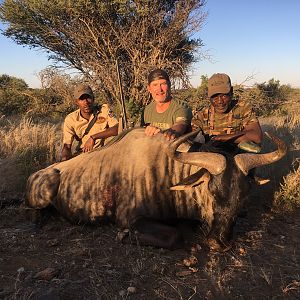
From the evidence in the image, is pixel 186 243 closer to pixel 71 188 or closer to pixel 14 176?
pixel 71 188

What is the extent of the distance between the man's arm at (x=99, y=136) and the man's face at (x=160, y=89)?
1076 mm

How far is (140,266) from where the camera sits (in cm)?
328

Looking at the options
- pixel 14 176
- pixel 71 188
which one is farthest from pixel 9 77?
pixel 71 188

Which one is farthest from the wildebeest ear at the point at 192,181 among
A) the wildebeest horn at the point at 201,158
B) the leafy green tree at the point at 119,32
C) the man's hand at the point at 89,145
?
the leafy green tree at the point at 119,32

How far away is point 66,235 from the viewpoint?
4.20 m

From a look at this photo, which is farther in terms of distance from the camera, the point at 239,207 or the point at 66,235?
the point at 66,235

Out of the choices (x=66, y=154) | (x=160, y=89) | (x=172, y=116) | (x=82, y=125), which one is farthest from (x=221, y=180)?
(x=82, y=125)

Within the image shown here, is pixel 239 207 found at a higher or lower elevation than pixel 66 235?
higher

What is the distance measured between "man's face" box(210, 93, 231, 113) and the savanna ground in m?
1.16

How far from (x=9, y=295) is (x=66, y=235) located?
4.55 ft

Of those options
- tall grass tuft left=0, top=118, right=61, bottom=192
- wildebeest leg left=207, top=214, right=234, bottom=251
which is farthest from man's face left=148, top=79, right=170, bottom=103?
tall grass tuft left=0, top=118, right=61, bottom=192

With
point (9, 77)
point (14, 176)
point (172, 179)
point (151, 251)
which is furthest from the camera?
point (9, 77)

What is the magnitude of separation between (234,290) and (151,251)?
3.13 feet

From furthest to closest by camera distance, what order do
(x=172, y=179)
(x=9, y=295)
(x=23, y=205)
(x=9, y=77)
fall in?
1. (x=9, y=77)
2. (x=23, y=205)
3. (x=172, y=179)
4. (x=9, y=295)
